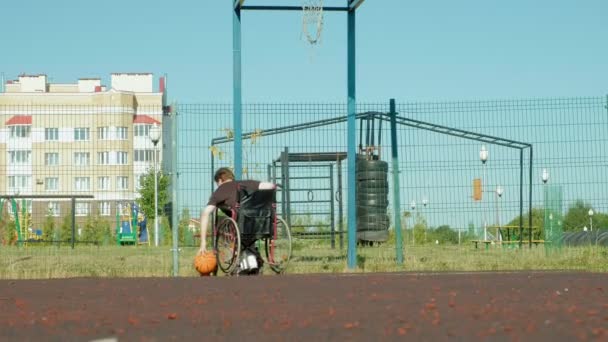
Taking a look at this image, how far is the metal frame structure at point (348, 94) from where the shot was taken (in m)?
15.6

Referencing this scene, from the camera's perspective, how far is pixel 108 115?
18.3m

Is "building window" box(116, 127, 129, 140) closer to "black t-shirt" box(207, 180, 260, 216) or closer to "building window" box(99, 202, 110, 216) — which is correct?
"black t-shirt" box(207, 180, 260, 216)

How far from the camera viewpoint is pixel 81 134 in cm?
1675

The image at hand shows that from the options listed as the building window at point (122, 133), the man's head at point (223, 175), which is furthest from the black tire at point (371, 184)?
the man's head at point (223, 175)

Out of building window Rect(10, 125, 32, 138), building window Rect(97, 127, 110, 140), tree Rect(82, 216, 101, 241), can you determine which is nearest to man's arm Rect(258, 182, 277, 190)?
building window Rect(97, 127, 110, 140)

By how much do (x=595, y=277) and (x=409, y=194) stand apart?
5002mm

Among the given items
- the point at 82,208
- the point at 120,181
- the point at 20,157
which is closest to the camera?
the point at 20,157

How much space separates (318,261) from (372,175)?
159 inches

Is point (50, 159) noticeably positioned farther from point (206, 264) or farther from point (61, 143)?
point (206, 264)

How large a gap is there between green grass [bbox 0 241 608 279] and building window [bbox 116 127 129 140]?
1.86 m

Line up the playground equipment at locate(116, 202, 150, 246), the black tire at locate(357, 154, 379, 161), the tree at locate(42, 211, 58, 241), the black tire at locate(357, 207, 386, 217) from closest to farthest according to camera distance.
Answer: the black tire at locate(357, 207, 386, 217) < the black tire at locate(357, 154, 379, 161) < the tree at locate(42, 211, 58, 241) < the playground equipment at locate(116, 202, 150, 246)

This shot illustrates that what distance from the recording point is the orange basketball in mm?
14156

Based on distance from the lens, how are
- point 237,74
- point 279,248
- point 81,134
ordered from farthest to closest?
point 81,134 → point 237,74 → point 279,248

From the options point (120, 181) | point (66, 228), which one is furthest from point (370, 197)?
point (120, 181)
